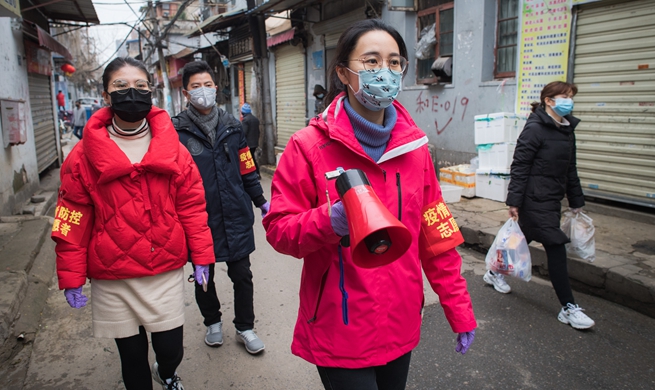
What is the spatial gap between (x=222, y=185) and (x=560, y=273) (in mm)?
2665

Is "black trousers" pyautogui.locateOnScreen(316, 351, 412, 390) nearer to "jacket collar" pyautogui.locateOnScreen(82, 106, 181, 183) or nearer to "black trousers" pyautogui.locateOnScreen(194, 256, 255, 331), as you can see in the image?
"jacket collar" pyautogui.locateOnScreen(82, 106, 181, 183)

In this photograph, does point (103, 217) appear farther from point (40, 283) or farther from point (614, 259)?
point (614, 259)

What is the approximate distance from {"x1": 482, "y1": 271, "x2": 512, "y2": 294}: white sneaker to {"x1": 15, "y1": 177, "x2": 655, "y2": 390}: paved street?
92mm

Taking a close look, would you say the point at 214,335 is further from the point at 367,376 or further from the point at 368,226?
the point at 368,226

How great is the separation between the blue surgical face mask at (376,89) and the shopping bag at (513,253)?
2585mm

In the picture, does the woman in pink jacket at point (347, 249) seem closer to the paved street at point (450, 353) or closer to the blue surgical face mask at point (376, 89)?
→ the blue surgical face mask at point (376, 89)

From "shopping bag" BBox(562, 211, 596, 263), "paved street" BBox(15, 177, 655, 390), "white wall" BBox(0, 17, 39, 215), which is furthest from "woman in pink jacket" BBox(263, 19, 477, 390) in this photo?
"white wall" BBox(0, 17, 39, 215)

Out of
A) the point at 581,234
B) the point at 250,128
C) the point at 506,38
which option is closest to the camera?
the point at 581,234

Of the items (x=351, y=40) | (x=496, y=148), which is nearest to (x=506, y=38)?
(x=496, y=148)

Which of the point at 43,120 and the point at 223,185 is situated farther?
the point at 43,120

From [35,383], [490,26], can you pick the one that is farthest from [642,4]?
[35,383]

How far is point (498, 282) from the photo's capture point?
14.8 ft

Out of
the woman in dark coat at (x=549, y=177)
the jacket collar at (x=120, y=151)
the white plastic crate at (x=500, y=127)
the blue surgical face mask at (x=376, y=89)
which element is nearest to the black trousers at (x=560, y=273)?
the woman in dark coat at (x=549, y=177)

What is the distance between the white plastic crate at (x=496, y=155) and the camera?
697cm
